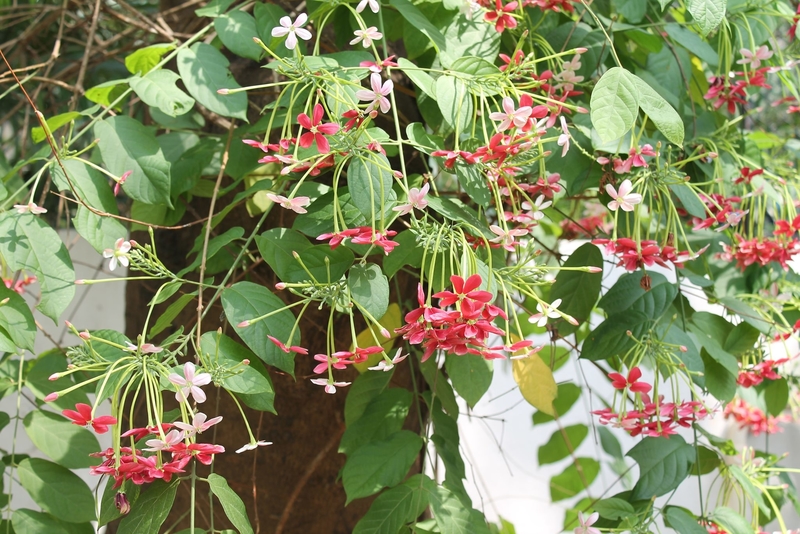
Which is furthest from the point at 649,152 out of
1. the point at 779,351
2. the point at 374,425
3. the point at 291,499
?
the point at 779,351

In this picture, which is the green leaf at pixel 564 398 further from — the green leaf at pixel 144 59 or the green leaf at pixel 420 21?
the green leaf at pixel 144 59

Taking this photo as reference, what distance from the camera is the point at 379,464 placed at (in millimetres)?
773

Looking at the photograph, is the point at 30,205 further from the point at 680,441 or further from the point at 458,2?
the point at 680,441

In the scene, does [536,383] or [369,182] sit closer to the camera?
[369,182]

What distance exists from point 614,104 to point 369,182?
0.76ft

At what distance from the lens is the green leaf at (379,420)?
32.8 inches

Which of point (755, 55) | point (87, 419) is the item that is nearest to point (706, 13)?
point (755, 55)

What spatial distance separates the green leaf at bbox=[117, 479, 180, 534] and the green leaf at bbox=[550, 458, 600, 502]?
0.93 meters

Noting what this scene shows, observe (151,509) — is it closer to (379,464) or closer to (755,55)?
(379,464)

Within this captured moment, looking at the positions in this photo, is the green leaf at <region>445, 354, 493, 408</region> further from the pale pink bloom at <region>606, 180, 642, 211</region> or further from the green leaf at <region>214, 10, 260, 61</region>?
the green leaf at <region>214, 10, 260, 61</region>

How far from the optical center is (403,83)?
0.96m

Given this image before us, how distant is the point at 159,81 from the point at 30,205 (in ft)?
0.61

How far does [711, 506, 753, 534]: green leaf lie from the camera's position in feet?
2.73

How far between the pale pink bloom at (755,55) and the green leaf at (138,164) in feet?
2.26
